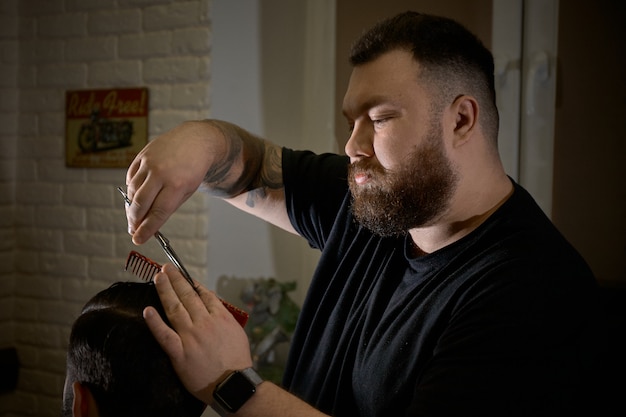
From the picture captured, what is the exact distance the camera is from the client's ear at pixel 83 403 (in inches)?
38.0

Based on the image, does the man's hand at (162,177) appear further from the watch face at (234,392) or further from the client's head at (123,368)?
the watch face at (234,392)

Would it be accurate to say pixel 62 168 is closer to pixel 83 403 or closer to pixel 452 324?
pixel 83 403

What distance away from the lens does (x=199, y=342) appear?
903 mm

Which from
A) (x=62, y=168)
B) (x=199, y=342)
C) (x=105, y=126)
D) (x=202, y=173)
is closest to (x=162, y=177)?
(x=202, y=173)

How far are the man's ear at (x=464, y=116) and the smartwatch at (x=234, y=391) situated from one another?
0.52 metres

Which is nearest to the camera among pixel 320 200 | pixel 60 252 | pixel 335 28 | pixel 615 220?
pixel 320 200

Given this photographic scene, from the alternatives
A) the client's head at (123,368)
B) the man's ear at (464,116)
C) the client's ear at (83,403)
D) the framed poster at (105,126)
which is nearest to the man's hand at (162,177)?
the client's head at (123,368)

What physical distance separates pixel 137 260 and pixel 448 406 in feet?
1.89

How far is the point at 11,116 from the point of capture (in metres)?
2.59

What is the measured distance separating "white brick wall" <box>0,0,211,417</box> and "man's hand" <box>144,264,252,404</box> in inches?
53.3

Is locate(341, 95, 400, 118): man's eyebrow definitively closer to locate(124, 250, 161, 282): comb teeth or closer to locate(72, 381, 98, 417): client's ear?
locate(124, 250, 161, 282): comb teeth

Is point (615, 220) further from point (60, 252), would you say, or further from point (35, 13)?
point (35, 13)

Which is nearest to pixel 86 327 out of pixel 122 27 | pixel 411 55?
pixel 411 55

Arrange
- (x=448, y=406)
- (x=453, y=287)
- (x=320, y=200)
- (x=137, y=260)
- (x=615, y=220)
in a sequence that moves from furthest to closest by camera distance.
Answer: (x=615, y=220)
(x=320, y=200)
(x=137, y=260)
(x=453, y=287)
(x=448, y=406)
